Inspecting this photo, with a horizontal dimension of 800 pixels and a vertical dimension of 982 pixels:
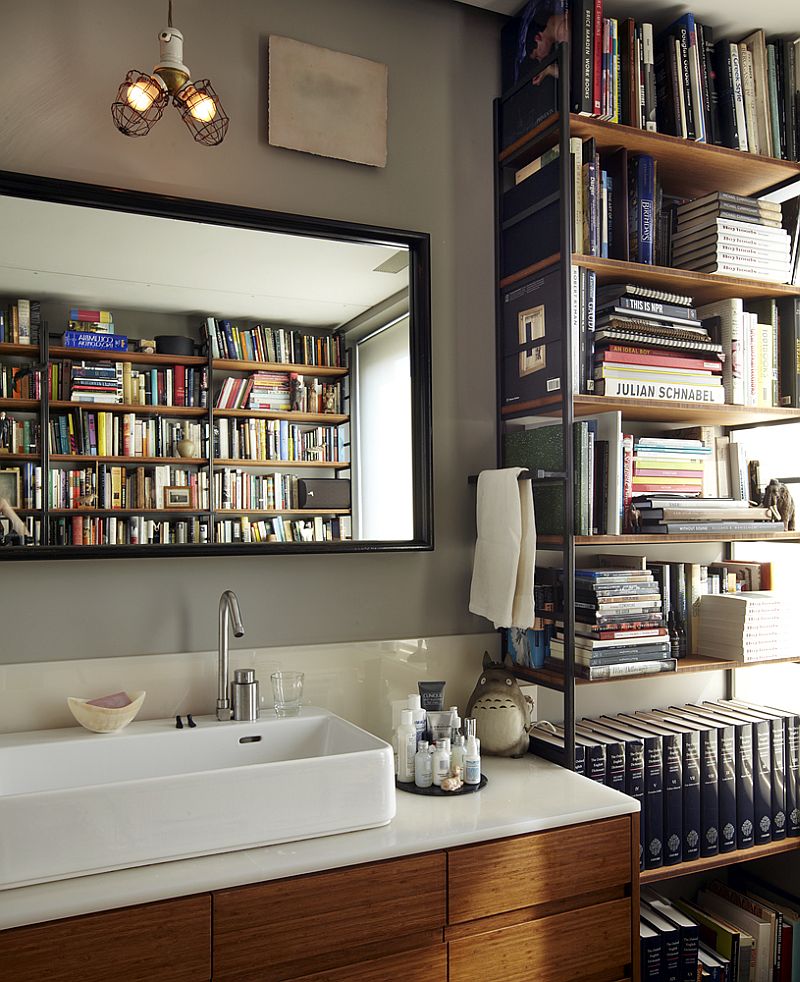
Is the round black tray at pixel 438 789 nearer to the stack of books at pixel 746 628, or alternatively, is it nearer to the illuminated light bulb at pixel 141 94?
the stack of books at pixel 746 628

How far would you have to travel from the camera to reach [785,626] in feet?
7.64

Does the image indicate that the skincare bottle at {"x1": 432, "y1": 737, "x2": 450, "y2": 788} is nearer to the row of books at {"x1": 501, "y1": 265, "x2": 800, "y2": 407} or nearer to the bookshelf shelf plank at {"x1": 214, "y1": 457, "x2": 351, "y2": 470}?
the bookshelf shelf plank at {"x1": 214, "y1": 457, "x2": 351, "y2": 470}

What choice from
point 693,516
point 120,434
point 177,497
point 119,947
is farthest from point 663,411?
point 119,947

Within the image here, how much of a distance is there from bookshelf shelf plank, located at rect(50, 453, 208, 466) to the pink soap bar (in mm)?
497

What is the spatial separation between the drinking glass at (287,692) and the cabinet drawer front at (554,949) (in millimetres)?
604

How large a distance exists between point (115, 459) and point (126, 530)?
155 millimetres

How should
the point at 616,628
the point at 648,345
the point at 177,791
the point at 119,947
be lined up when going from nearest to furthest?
the point at 119,947 < the point at 177,791 < the point at 616,628 < the point at 648,345

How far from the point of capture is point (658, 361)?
2.20 meters

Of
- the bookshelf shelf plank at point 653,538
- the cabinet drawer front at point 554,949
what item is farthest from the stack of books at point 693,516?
the cabinet drawer front at point 554,949

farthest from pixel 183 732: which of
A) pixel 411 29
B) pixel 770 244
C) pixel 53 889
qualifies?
pixel 770 244

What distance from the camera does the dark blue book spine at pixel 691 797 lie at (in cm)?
216

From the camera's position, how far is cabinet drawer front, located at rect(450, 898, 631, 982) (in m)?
1.61

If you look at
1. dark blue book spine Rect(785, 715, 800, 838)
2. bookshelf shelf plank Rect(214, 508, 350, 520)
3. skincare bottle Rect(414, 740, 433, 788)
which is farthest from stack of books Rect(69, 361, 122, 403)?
dark blue book spine Rect(785, 715, 800, 838)

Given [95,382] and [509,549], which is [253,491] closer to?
[95,382]
